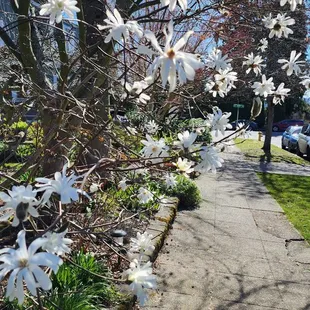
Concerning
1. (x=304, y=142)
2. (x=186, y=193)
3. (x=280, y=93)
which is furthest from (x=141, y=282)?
(x=304, y=142)

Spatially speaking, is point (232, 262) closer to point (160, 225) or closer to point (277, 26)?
point (160, 225)

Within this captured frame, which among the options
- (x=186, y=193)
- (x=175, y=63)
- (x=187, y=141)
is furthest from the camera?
(x=186, y=193)

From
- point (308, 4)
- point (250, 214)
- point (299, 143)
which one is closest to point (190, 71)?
point (250, 214)

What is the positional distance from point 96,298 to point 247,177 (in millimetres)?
7566

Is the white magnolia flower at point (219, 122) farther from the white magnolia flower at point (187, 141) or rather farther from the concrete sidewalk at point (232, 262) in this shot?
the concrete sidewalk at point (232, 262)

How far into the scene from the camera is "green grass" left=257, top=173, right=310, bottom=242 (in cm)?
595

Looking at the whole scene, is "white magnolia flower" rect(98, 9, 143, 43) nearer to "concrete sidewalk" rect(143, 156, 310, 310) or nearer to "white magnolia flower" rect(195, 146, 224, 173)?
"white magnolia flower" rect(195, 146, 224, 173)

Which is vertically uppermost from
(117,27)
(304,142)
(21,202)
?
(117,27)

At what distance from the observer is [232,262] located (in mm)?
4219

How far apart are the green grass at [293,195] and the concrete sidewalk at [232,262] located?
0.59 ft

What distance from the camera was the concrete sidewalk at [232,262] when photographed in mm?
3396

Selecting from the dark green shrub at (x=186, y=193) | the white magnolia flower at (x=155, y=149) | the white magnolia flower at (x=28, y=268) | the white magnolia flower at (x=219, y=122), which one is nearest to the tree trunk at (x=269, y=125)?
the dark green shrub at (x=186, y=193)

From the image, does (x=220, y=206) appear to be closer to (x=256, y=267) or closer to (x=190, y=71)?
(x=256, y=267)

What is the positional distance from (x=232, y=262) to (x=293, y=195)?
4.40 metres
